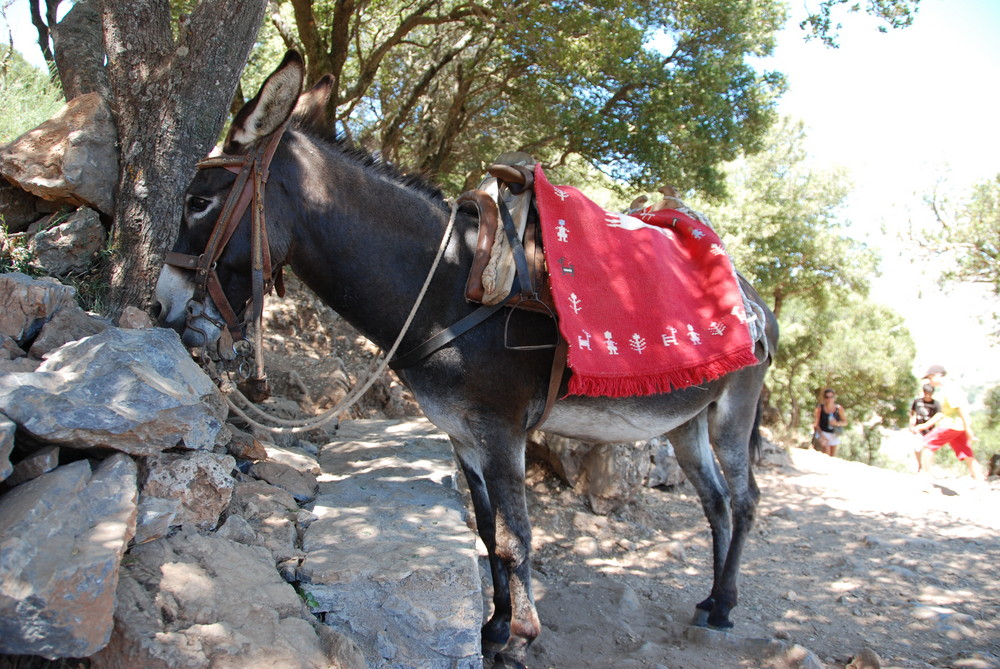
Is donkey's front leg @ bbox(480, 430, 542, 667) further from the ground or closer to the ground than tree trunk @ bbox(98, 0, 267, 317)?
closer to the ground

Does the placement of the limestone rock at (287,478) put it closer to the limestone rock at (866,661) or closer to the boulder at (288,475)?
the boulder at (288,475)

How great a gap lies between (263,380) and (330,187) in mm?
947

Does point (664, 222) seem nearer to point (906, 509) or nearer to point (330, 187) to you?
point (330, 187)

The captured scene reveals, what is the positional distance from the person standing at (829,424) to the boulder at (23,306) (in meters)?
11.6

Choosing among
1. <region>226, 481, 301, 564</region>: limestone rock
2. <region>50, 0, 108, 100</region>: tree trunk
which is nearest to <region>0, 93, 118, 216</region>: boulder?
<region>50, 0, 108, 100</region>: tree trunk

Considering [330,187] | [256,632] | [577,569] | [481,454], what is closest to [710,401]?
[481,454]

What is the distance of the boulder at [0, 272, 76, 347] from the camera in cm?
266

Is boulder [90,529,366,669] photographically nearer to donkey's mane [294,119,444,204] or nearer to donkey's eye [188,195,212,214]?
donkey's eye [188,195,212,214]

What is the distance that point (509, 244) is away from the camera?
2.79 m

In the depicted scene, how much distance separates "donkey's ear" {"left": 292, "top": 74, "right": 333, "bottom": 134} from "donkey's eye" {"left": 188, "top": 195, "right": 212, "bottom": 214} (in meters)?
0.54

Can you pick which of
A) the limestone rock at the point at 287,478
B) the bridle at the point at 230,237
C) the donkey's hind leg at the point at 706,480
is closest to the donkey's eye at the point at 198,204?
the bridle at the point at 230,237

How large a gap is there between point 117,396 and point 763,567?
502 cm

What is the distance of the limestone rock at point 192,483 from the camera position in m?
Result: 2.41

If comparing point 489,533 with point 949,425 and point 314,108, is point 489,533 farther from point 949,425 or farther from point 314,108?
point 949,425
